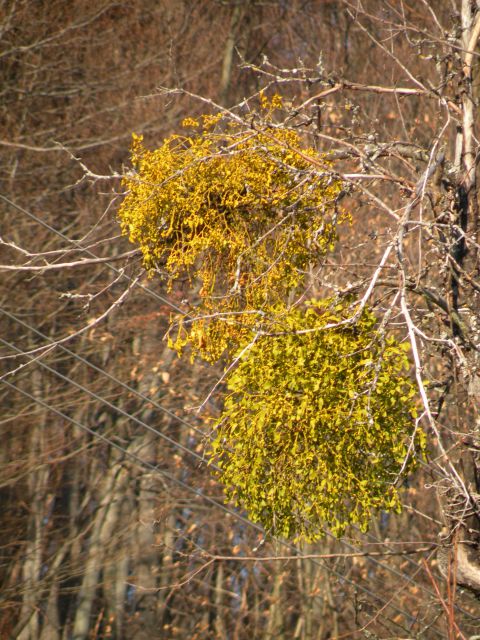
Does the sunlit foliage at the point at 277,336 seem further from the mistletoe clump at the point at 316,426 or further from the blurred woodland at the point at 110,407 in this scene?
the blurred woodland at the point at 110,407

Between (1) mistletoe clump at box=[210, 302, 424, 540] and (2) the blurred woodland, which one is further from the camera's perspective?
(2) the blurred woodland

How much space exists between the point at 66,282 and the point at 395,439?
6952mm

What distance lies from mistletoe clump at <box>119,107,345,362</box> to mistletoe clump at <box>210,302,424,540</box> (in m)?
0.13

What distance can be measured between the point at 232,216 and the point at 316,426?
0.64 m

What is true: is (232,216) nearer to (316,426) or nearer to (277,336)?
(277,336)

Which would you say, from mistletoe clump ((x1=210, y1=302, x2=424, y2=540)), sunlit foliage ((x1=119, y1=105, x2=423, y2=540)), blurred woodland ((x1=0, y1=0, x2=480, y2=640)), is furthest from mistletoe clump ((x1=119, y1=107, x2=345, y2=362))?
blurred woodland ((x1=0, y1=0, x2=480, y2=640))

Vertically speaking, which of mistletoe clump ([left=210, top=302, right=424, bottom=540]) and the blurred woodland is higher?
mistletoe clump ([left=210, top=302, right=424, bottom=540])

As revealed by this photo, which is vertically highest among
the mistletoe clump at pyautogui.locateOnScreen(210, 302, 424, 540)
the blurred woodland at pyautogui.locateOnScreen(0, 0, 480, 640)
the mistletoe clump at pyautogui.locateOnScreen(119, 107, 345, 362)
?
the mistletoe clump at pyautogui.locateOnScreen(119, 107, 345, 362)

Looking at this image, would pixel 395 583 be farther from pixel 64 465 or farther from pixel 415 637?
pixel 415 637

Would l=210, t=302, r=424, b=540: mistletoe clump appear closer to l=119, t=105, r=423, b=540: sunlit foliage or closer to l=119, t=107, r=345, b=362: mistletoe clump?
l=119, t=105, r=423, b=540: sunlit foliage

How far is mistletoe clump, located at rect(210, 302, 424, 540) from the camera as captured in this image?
2869 mm

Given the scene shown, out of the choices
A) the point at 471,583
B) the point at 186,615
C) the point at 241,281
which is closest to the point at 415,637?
the point at 471,583

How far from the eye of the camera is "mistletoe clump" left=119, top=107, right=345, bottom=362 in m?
2.94

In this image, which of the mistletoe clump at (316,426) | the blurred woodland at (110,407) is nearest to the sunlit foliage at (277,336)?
the mistletoe clump at (316,426)
